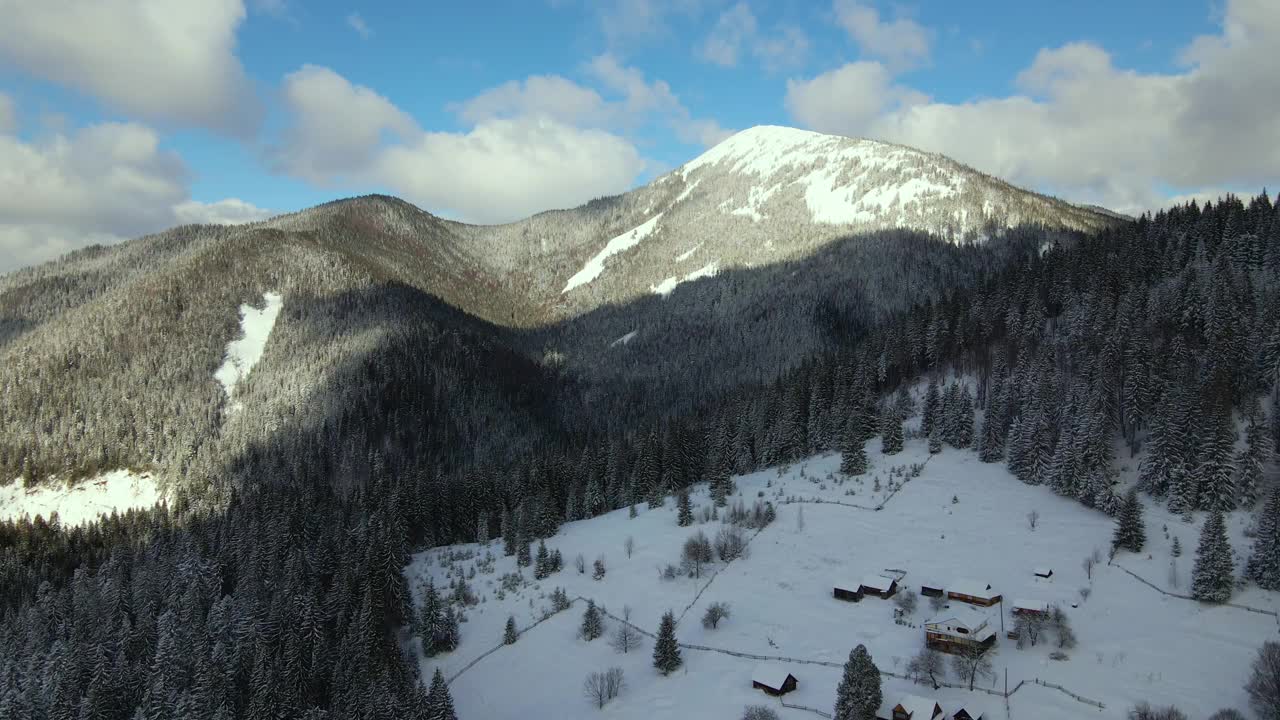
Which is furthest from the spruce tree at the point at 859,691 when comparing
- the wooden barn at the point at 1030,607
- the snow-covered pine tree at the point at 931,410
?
the snow-covered pine tree at the point at 931,410

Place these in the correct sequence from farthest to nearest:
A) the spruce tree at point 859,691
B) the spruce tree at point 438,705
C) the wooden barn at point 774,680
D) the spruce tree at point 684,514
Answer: the spruce tree at point 684,514 → the spruce tree at point 438,705 → the wooden barn at point 774,680 → the spruce tree at point 859,691

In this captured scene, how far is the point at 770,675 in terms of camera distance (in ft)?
174

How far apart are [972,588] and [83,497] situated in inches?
6318

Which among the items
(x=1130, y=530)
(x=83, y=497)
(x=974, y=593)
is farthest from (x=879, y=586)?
(x=83, y=497)

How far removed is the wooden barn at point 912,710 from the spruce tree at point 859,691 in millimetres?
736

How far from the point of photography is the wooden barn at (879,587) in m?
63.1

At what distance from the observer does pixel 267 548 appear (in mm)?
93375

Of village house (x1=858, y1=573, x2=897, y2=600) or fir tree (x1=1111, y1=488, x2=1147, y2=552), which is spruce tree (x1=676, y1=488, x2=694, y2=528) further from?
fir tree (x1=1111, y1=488, x2=1147, y2=552)

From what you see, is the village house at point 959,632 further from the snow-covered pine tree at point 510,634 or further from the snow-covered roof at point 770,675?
the snow-covered pine tree at point 510,634

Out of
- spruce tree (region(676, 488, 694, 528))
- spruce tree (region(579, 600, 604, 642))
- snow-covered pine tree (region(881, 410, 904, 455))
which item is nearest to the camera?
spruce tree (region(579, 600, 604, 642))

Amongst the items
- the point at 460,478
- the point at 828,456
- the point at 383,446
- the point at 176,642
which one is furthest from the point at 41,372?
the point at 828,456

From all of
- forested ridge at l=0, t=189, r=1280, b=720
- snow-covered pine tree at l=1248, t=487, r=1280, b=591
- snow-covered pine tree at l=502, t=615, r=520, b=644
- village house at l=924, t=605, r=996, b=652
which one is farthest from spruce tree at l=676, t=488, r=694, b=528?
snow-covered pine tree at l=1248, t=487, r=1280, b=591

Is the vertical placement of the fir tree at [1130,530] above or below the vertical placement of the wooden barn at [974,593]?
above

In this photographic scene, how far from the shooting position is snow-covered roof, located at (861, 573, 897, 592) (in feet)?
207
